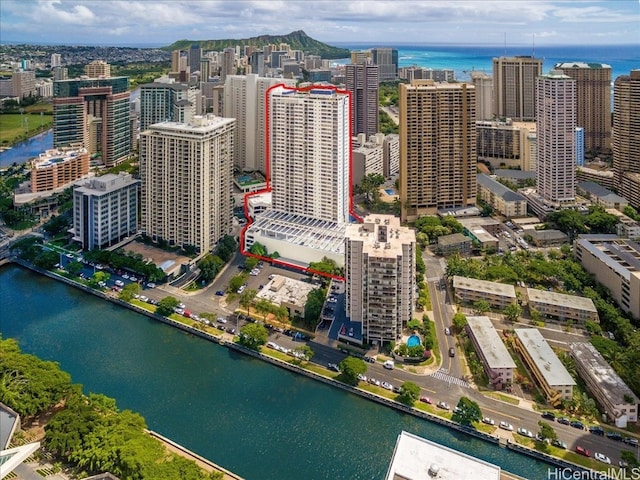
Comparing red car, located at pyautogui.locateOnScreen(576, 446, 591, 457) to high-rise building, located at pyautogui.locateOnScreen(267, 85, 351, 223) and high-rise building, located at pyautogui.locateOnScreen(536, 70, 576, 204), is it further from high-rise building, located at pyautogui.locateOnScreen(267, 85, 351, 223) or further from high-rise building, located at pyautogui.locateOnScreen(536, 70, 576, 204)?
high-rise building, located at pyautogui.locateOnScreen(536, 70, 576, 204)

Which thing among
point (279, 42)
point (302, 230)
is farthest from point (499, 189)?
point (279, 42)

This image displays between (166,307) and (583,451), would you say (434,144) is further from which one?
(583,451)

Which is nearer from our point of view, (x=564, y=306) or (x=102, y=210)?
(x=564, y=306)

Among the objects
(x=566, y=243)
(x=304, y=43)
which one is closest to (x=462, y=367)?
(x=566, y=243)

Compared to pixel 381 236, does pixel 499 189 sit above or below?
above

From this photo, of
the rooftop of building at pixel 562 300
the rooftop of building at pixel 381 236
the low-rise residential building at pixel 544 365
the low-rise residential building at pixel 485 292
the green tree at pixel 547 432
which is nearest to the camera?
the green tree at pixel 547 432

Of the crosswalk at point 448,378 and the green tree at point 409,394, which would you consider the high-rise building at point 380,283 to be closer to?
the crosswalk at point 448,378

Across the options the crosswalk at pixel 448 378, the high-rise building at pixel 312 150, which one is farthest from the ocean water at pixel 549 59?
the crosswalk at pixel 448 378
